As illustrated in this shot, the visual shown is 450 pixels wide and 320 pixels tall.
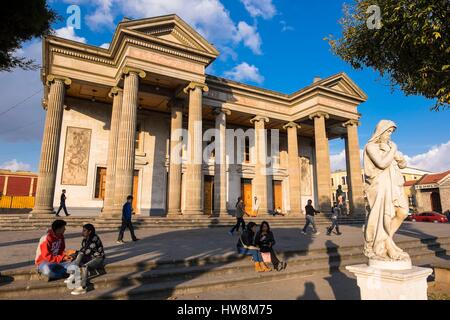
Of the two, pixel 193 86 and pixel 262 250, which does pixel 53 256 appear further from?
pixel 193 86

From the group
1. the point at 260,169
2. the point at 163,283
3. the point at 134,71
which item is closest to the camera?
the point at 163,283

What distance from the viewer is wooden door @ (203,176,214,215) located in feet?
69.4

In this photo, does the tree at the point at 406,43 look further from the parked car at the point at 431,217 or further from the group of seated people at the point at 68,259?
the parked car at the point at 431,217

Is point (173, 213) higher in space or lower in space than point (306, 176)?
lower

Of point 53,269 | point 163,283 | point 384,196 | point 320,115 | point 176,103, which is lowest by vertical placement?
point 163,283

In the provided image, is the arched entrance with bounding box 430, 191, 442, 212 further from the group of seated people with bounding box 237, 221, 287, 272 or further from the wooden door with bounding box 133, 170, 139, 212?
the group of seated people with bounding box 237, 221, 287, 272

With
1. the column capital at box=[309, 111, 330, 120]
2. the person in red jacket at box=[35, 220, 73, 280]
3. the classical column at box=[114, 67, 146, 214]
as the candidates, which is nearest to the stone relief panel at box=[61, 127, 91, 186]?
the classical column at box=[114, 67, 146, 214]

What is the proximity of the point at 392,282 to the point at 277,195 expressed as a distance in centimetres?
2152

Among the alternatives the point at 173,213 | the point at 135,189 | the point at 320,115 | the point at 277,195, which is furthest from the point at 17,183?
the point at 320,115

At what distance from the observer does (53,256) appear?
5.34 m

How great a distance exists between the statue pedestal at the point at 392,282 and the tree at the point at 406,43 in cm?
477

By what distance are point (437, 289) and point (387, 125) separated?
351cm

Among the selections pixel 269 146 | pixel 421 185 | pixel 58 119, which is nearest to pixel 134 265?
pixel 58 119
